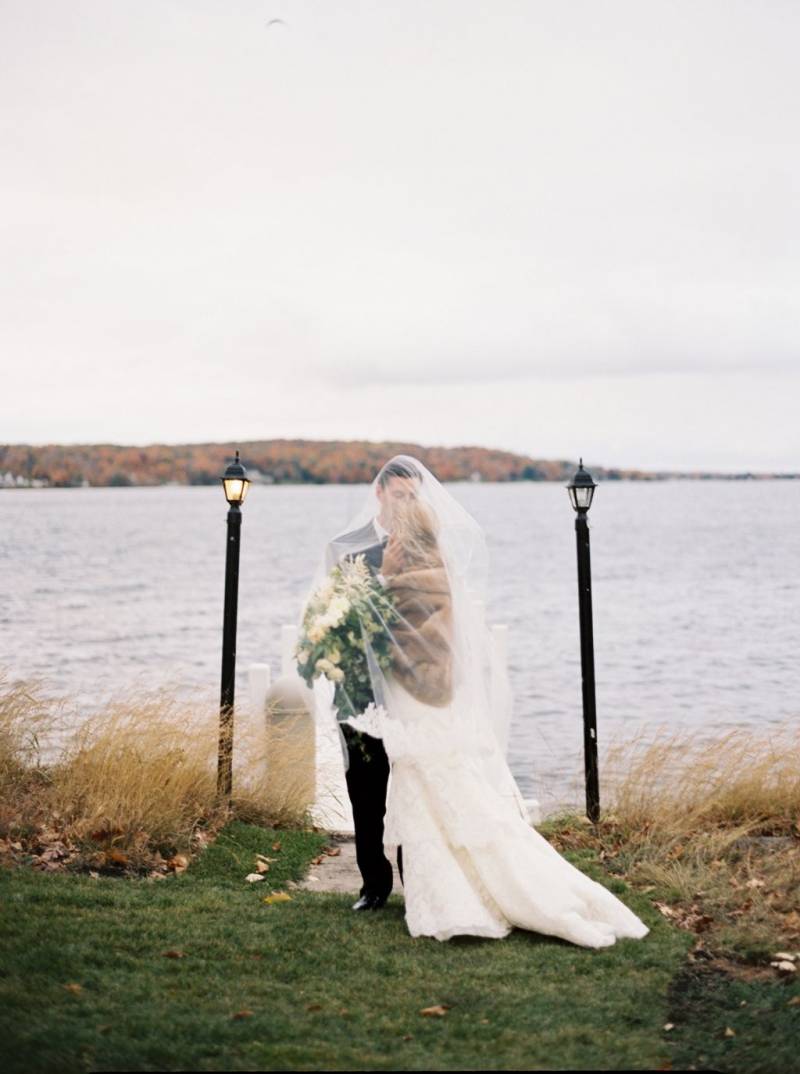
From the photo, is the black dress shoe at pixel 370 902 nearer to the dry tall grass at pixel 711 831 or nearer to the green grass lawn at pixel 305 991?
the green grass lawn at pixel 305 991

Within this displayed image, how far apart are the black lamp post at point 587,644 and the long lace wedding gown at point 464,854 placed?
2866mm

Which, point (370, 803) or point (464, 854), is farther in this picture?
point (370, 803)

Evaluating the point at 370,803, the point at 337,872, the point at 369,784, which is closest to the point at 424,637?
the point at 369,784

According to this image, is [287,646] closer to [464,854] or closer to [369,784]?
[369,784]

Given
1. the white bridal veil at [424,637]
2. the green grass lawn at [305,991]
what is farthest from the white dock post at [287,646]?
the white bridal veil at [424,637]

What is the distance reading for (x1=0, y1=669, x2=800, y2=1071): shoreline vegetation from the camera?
477cm

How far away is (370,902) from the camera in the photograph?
685 centimetres

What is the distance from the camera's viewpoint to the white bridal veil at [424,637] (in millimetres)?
6531

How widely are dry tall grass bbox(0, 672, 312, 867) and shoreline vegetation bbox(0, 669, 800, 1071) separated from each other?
20mm

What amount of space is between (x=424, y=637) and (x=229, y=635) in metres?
3.09

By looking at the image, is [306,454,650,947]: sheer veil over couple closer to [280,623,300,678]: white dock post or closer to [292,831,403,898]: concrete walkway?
[292,831,403,898]: concrete walkway

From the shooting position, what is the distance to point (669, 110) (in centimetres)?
2195

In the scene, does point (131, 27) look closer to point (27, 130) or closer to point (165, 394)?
point (27, 130)

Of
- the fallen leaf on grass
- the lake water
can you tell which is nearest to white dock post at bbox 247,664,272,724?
the lake water
